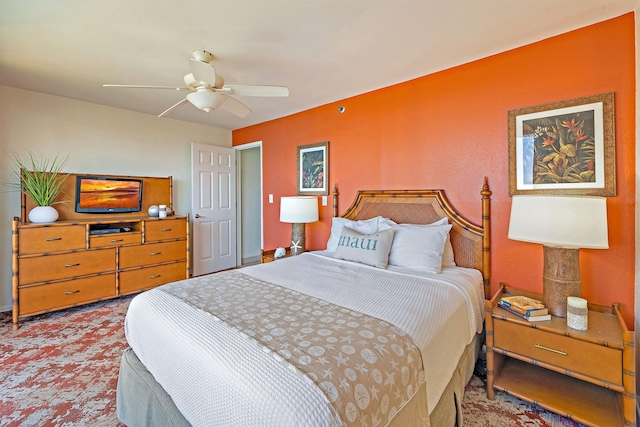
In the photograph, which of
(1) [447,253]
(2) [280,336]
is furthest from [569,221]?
(2) [280,336]

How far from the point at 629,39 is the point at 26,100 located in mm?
5475

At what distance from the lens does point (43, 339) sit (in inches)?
102

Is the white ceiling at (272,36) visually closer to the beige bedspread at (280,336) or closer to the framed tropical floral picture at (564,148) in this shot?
the framed tropical floral picture at (564,148)

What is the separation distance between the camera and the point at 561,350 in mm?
1608

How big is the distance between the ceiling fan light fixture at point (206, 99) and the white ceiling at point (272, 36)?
41 cm

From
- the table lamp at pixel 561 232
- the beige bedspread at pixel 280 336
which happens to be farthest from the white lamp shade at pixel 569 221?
the beige bedspread at pixel 280 336

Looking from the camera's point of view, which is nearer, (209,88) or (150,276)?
(209,88)

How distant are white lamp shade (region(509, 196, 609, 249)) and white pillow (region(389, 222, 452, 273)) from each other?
2.22ft

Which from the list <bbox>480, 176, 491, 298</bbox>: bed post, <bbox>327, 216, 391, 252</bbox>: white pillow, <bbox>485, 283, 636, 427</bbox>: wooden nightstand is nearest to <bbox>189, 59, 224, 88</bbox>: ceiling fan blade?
<bbox>327, 216, 391, 252</bbox>: white pillow

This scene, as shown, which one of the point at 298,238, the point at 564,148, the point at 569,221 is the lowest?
the point at 298,238

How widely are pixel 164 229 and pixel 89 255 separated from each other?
834mm

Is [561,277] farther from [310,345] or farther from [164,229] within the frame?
[164,229]

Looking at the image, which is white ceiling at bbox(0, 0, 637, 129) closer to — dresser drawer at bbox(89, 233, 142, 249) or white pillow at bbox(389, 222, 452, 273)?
white pillow at bbox(389, 222, 452, 273)

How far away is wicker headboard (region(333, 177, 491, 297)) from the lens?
2371 mm
